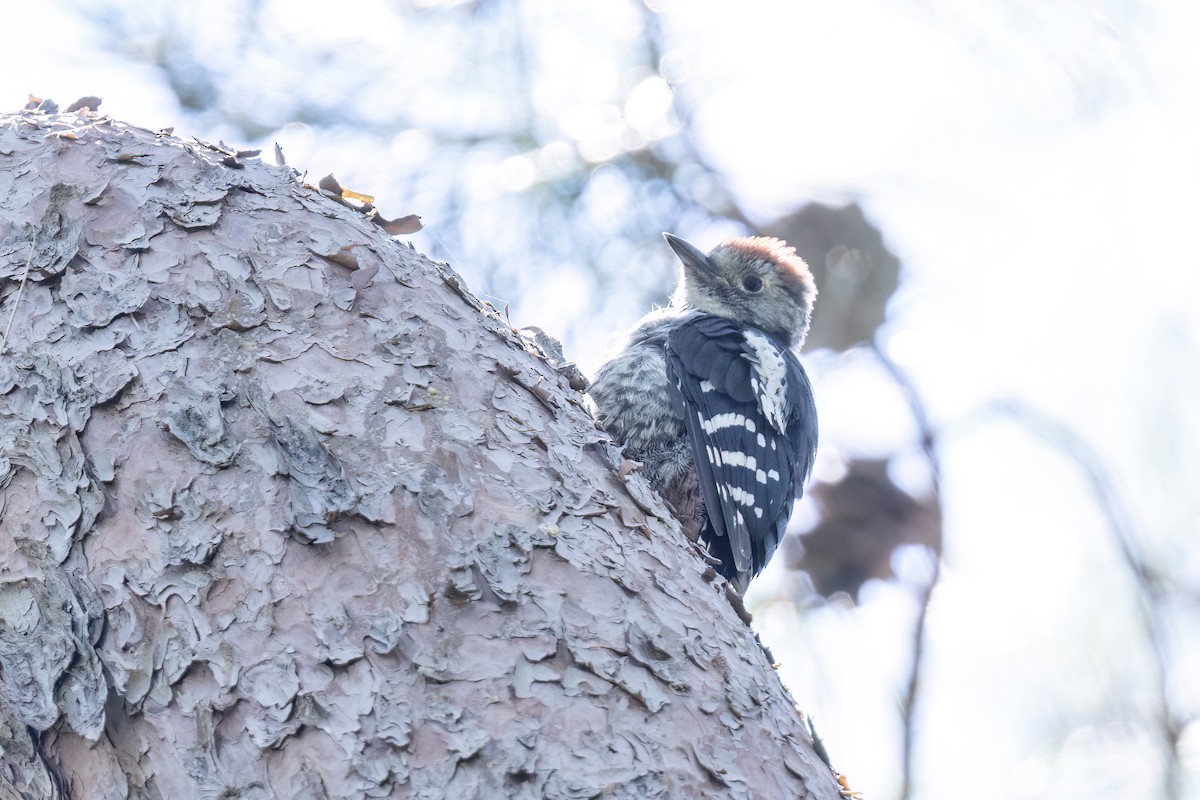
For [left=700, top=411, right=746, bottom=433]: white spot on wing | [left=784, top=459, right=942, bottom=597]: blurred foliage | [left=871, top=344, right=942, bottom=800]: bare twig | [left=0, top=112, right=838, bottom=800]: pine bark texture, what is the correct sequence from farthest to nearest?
1. [left=784, top=459, right=942, bottom=597]: blurred foliage
2. [left=871, top=344, right=942, bottom=800]: bare twig
3. [left=700, top=411, right=746, bottom=433]: white spot on wing
4. [left=0, top=112, right=838, bottom=800]: pine bark texture

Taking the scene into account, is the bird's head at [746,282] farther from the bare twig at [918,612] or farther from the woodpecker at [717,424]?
the bare twig at [918,612]

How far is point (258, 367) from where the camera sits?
4.98 feet

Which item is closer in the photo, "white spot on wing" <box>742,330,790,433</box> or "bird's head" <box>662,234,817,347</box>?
"white spot on wing" <box>742,330,790,433</box>

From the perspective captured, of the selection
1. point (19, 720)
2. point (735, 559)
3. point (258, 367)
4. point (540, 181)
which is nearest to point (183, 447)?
point (258, 367)

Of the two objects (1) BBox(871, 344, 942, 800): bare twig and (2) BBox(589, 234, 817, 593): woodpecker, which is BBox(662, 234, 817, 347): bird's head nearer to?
(2) BBox(589, 234, 817, 593): woodpecker

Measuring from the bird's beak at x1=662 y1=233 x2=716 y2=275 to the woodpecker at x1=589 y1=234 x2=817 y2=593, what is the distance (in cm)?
28

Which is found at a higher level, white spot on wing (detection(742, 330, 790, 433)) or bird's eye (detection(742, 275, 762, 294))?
bird's eye (detection(742, 275, 762, 294))

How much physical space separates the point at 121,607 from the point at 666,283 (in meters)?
2.65

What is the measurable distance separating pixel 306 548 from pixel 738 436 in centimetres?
147

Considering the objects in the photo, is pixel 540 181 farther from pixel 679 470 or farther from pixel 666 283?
pixel 679 470

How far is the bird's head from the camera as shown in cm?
343

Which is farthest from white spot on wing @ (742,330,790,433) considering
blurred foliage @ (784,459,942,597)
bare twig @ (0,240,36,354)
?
bare twig @ (0,240,36,354)

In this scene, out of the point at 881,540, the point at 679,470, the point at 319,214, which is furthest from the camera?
the point at 881,540

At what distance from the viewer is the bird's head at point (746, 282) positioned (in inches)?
135
